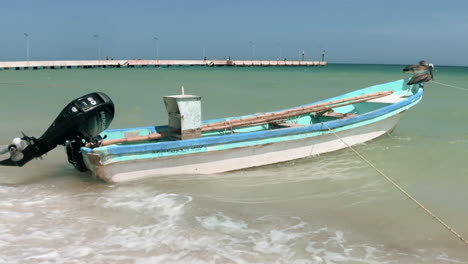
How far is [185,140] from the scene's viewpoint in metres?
6.70

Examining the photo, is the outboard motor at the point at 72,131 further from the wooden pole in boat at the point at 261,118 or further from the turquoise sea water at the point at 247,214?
the turquoise sea water at the point at 247,214

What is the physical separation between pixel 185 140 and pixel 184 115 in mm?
626

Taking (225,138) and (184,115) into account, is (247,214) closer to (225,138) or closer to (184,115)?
(225,138)

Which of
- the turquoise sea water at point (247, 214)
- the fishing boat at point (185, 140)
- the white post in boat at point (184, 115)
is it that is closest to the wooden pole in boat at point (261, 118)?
the fishing boat at point (185, 140)

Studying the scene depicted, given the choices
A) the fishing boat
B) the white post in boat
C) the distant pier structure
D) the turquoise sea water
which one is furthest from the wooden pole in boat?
the distant pier structure

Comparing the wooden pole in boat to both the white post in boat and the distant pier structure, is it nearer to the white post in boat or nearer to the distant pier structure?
the white post in boat

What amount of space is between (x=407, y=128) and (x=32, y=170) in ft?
35.9

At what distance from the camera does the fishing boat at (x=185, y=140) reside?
243 inches

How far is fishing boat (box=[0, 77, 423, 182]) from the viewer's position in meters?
6.16

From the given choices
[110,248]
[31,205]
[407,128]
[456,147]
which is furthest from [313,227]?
[407,128]

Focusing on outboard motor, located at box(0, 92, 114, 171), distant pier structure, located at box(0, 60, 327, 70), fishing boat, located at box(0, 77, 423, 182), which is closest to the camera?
outboard motor, located at box(0, 92, 114, 171)

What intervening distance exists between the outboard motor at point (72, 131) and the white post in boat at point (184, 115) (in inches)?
47.5

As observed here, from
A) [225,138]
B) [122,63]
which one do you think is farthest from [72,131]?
[122,63]

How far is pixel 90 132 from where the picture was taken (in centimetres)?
618
